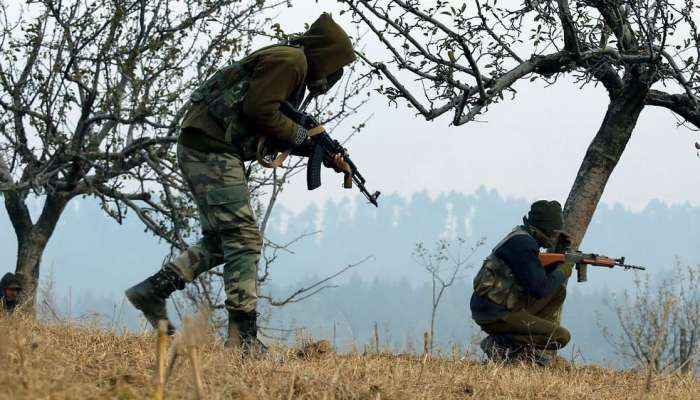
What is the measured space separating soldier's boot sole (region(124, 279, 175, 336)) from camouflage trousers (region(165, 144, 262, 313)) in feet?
1.78

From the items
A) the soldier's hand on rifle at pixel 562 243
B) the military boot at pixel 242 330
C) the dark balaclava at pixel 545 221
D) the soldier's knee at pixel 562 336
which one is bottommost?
the soldier's knee at pixel 562 336

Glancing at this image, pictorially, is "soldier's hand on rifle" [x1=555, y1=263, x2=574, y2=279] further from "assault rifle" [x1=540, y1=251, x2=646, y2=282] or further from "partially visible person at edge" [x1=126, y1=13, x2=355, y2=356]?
"partially visible person at edge" [x1=126, y1=13, x2=355, y2=356]

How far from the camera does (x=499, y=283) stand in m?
6.48

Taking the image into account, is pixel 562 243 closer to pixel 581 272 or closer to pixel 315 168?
pixel 581 272

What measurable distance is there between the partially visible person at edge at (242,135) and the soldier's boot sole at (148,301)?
23 centimetres

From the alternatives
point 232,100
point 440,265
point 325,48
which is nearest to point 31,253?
point 440,265

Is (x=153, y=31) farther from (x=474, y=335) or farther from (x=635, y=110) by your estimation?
(x=474, y=335)

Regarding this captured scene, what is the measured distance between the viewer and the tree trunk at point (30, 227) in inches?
488

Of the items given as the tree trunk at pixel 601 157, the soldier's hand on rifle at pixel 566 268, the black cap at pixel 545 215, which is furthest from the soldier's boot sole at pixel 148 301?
the tree trunk at pixel 601 157

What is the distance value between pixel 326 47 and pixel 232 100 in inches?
24.0

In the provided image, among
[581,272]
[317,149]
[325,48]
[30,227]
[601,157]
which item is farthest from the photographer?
[30,227]

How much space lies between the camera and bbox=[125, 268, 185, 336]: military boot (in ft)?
17.5

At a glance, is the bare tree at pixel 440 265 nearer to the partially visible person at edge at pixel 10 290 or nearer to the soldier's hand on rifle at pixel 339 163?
the soldier's hand on rifle at pixel 339 163

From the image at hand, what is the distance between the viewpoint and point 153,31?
39.0ft
